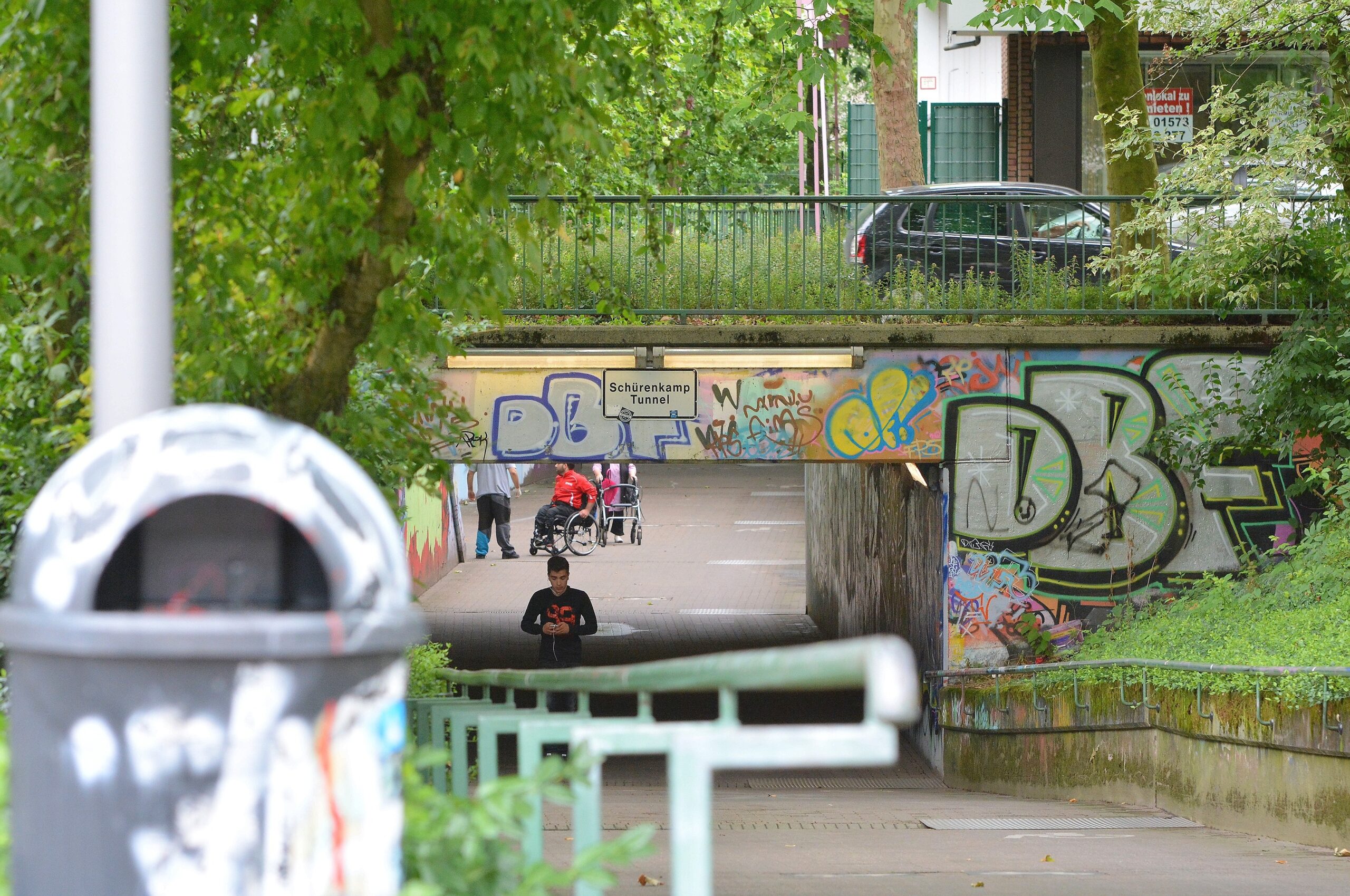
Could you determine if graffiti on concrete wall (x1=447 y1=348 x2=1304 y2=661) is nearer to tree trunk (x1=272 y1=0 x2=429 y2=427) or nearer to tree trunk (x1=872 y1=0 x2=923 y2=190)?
tree trunk (x1=872 y1=0 x2=923 y2=190)

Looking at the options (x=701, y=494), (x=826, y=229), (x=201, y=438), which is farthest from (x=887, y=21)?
(x=701, y=494)

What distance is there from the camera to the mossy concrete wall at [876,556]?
43.9ft

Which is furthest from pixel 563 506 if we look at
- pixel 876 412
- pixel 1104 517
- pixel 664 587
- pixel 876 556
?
pixel 1104 517

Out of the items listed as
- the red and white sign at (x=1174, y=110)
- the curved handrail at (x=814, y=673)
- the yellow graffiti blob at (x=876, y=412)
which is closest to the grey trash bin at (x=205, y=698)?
the curved handrail at (x=814, y=673)

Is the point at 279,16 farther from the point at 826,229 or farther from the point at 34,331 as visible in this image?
the point at 826,229

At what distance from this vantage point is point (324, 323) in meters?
5.69

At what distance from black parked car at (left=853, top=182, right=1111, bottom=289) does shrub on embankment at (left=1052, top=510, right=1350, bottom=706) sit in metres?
2.97

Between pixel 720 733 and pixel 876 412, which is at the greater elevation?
pixel 876 412

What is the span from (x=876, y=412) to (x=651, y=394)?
1.96m

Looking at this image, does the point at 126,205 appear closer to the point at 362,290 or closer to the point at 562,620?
the point at 362,290

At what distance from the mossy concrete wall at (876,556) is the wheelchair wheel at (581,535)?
4.15m

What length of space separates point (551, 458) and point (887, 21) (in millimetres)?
7359

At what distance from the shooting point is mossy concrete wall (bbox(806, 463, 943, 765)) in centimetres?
1338

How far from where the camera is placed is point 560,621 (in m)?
11.2
